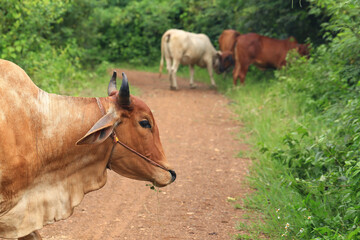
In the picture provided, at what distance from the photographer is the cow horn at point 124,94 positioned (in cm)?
294

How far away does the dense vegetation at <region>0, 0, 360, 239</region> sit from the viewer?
395 cm

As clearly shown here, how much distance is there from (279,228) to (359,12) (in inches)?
128

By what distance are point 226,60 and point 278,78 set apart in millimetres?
2285

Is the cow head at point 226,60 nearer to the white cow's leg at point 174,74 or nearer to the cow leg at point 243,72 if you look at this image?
the cow leg at point 243,72

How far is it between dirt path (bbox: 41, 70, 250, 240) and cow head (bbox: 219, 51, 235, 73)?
438 centimetres

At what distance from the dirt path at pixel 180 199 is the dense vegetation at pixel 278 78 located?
309 millimetres

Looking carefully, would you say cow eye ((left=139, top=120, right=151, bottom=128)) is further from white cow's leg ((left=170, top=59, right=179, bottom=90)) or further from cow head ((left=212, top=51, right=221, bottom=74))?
cow head ((left=212, top=51, right=221, bottom=74))

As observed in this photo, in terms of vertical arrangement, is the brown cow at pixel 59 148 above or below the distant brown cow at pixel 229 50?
above

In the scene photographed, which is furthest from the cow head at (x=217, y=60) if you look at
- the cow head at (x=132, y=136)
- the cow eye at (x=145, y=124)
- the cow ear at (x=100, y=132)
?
the cow ear at (x=100, y=132)

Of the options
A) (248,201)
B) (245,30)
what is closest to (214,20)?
(245,30)

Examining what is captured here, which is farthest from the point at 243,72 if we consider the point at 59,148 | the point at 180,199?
the point at 59,148

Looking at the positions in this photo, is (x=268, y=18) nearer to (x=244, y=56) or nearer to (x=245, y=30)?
(x=244, y=56)

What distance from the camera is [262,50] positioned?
11.1 metres

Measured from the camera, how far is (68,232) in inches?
165
